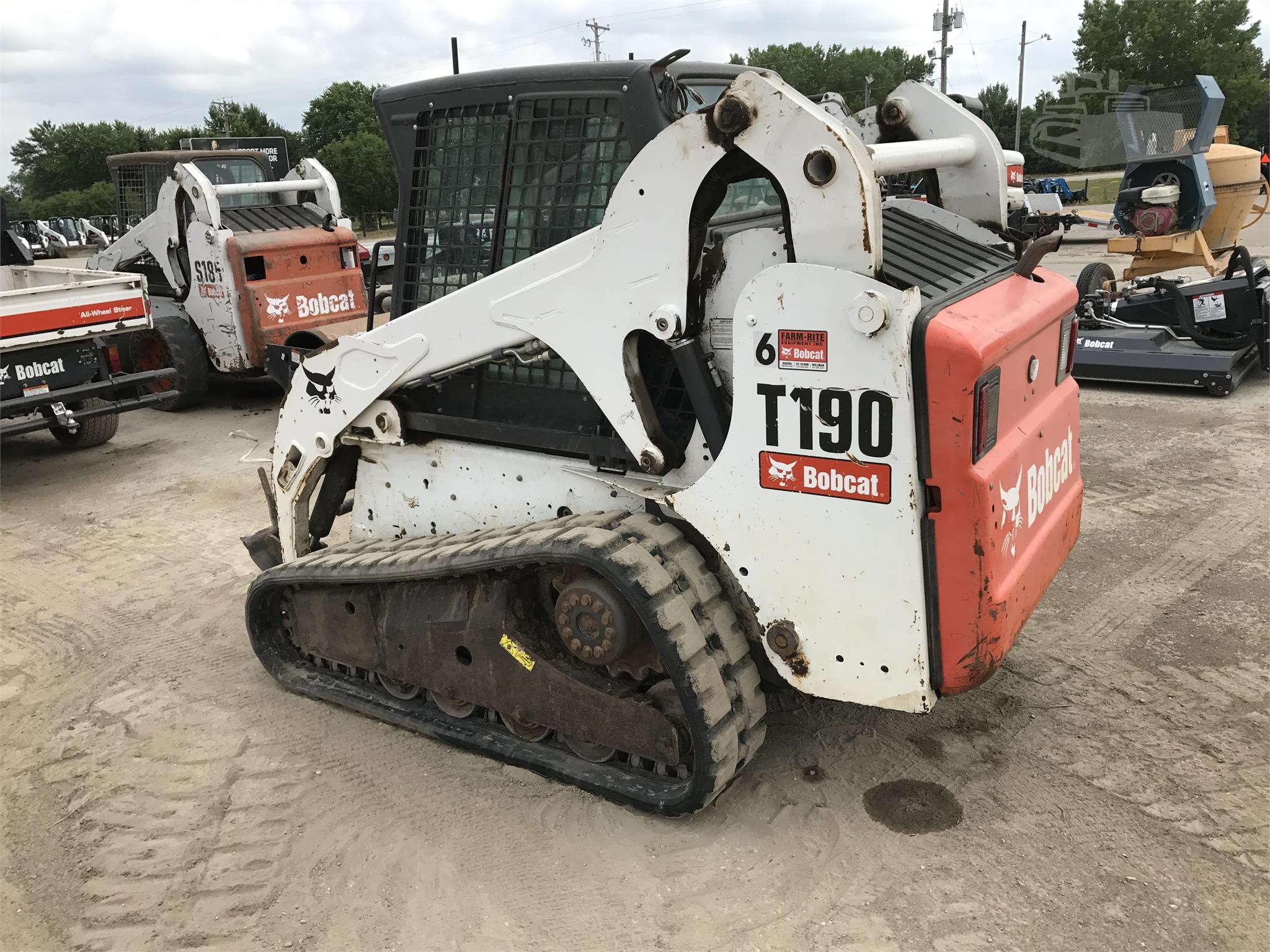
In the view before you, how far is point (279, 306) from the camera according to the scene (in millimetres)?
9422

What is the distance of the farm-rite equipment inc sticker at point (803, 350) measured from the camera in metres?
2.81

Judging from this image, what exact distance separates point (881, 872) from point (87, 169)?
5889cm

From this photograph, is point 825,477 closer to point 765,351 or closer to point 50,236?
point 765,351

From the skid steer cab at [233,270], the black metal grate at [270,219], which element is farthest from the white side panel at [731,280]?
the black metal grate at [270,219]

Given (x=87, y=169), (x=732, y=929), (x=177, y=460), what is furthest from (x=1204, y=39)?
(x=87, y=169)

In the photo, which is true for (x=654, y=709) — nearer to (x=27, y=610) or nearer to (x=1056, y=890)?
(x=1056, y=890)

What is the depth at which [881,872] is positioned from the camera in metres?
3.06

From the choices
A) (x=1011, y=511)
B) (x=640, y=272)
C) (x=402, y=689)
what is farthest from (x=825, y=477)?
(x=402, y=689)

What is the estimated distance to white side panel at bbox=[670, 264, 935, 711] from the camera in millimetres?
2754

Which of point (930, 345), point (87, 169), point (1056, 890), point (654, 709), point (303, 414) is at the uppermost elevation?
A: point (87, 169)

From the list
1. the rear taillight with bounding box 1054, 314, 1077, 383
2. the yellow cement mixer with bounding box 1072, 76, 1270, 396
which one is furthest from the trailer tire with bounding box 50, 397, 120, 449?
the yellow cement mixer with bounding box 1072, 76, 1270, 396

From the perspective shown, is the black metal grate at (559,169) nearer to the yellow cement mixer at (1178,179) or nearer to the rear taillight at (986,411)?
the rear taillight at (986,411)

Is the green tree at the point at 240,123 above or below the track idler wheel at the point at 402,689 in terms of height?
above

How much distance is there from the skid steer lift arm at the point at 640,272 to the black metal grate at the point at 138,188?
25.2 ft
